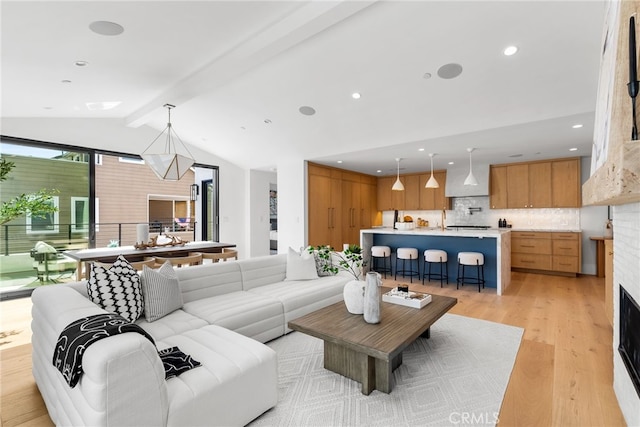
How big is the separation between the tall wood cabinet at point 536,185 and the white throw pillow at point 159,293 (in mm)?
7032

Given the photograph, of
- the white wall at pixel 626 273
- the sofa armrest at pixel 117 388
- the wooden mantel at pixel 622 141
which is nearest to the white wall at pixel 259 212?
the sofa armrest at pixel 117 388

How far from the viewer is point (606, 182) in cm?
147

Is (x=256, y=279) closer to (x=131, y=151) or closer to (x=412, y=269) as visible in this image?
(x=412, y=269)

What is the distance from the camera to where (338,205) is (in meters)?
7.59

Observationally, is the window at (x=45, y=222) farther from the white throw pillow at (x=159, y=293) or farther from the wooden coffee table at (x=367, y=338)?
the wooden coffee table at (x=367, y=338)

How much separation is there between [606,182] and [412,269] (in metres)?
4.74

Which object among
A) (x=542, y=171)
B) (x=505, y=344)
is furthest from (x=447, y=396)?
(x=542, y=171)

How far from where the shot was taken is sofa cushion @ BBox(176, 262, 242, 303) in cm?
299

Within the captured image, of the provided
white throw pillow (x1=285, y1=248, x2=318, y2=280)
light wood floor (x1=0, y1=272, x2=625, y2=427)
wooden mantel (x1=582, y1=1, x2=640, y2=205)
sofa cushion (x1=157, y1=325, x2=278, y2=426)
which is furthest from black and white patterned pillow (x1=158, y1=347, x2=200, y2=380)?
wooden mantel (x1=582, y1=1, x2=640, y2=205)

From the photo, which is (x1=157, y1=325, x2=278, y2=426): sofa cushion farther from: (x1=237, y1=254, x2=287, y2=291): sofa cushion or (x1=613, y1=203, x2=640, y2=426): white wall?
(x1=613, y1=203, x2=640, y2=426): white wall

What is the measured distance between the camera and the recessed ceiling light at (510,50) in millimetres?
2977

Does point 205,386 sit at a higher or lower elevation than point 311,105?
lower

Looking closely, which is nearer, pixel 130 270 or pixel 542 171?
pixel 130 270

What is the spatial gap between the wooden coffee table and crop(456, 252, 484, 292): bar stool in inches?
103
